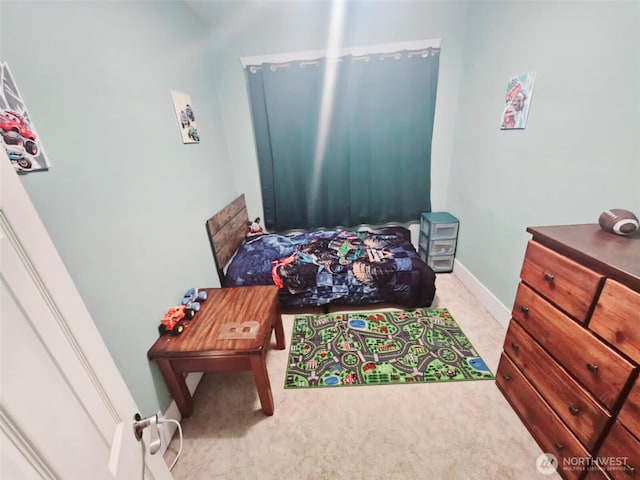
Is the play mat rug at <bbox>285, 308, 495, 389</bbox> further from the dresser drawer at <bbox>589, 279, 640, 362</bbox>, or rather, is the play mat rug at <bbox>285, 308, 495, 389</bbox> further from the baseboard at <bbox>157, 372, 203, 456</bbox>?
the dresser drawer at <bbox>589, 279, 640, 362</bbox>

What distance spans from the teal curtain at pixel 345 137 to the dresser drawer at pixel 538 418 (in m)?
1.87

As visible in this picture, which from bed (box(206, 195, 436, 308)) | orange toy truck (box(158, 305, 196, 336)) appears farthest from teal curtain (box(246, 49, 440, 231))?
orange toy truck (box(158, 305, 196, 336))

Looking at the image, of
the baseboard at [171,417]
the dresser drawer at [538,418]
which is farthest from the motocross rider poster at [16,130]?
the dresser drawer at [538,418]

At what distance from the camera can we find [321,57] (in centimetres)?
253

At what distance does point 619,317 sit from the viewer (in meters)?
0.90

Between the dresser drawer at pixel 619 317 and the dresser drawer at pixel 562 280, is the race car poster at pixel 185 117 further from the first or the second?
the dresser drawer at pixel 619 317

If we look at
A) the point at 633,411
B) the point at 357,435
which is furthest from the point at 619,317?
the point at 357,435

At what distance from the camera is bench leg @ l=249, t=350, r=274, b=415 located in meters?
1.36

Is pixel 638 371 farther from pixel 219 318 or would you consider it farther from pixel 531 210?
pixel 219 318

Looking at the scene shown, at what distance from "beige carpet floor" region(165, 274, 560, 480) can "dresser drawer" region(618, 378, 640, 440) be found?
57cm

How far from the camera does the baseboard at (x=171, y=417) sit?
1.40 m

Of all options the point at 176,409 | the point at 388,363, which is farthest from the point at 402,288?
the point at 176,409

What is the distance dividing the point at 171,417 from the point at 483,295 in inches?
100

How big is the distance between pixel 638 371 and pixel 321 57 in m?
2.97
